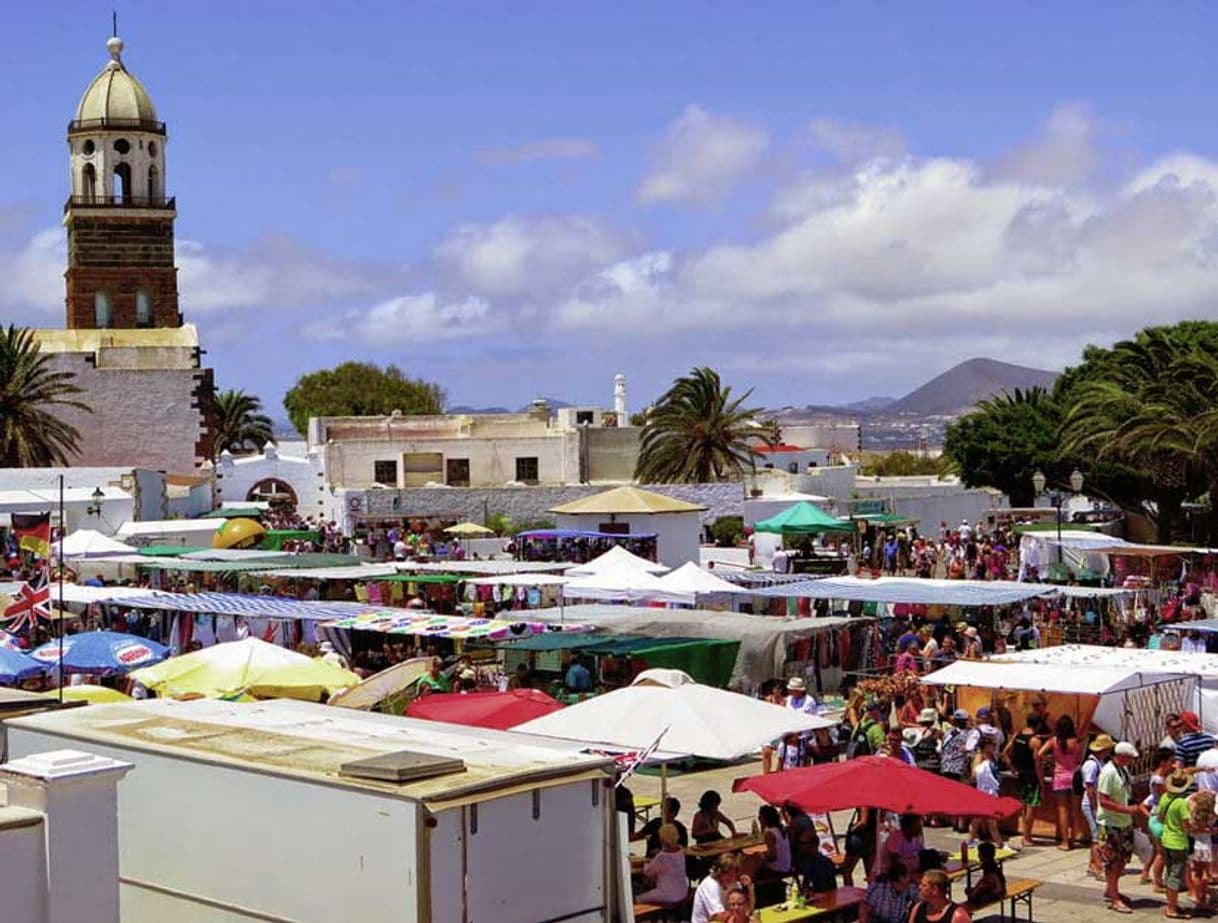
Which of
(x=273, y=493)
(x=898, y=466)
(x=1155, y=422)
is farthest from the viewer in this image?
(x=898, y=466)

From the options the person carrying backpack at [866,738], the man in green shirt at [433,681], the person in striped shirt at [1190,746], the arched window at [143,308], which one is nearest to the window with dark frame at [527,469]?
the arched window at [143,308]

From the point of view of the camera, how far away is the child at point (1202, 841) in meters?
14.9

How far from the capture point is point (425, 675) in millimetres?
22797

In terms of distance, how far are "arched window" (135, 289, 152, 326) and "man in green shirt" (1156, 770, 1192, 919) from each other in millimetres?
62737

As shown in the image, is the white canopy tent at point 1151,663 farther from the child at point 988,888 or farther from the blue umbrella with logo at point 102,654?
the blue umbrella with logo at point 102,654

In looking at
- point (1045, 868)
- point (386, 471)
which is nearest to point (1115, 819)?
point (1045, 868)

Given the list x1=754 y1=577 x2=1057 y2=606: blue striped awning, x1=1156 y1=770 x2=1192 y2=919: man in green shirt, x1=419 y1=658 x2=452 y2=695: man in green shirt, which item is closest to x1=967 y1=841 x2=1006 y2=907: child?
x1=1156 y1=770 x2=1192 y2=919: man in green shirt

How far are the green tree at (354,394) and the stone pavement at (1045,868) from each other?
9273 centimetres

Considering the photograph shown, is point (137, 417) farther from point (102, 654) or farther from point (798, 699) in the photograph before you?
point (798, 699)

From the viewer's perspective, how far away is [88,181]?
7131 centimetres

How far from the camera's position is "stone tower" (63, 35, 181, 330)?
231ft

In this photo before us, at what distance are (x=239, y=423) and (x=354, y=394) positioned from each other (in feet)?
58.6

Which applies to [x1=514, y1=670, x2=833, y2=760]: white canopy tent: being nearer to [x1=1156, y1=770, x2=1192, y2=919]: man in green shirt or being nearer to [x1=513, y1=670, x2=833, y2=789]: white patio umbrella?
[x1=513, y1=670, x2=833, y2=789]: white patio umbrella

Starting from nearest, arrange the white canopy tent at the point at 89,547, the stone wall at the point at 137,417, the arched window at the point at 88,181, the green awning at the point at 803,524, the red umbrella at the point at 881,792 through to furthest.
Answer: the red umbrella at the point at 881,792, the white canopy tent at the point at 89,547, the green awning at the point at 803,524, the stone wall at the point at 137,417, the arched window at the point at 88,181
